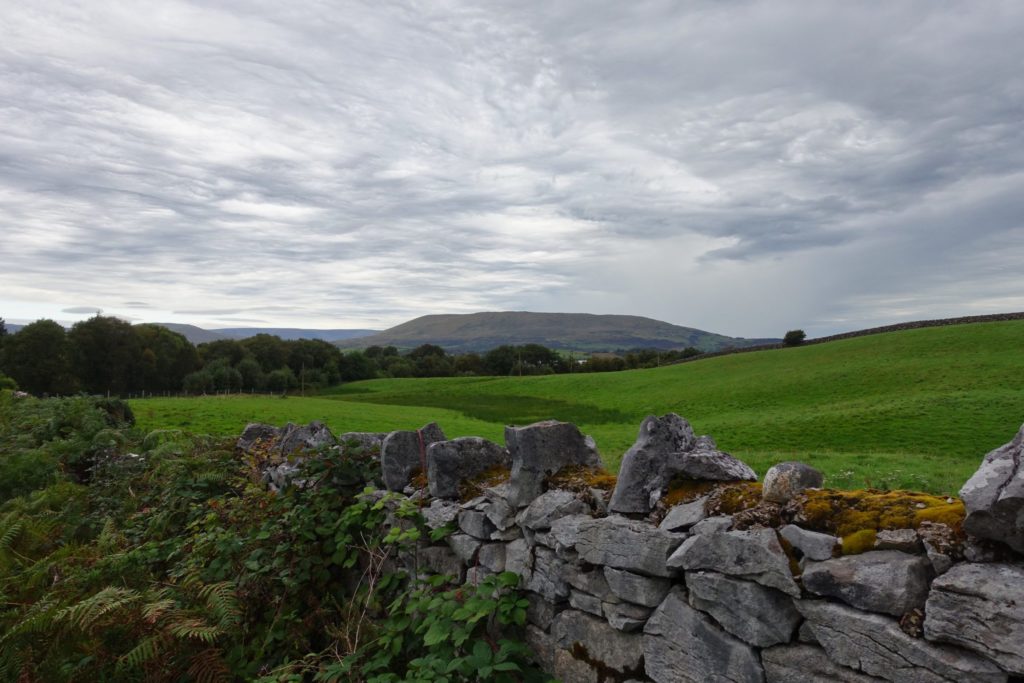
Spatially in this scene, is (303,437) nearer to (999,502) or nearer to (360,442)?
(360,442)

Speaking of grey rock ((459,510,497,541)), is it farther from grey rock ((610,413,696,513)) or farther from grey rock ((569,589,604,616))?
grey rock ((610,413,696,513))

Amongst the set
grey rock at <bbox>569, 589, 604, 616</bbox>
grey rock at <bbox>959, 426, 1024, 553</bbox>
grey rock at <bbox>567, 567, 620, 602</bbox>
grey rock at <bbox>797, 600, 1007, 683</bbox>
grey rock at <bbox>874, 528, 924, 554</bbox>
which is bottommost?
grey rock at <bbox>569, 589, 604, 616</bbox>

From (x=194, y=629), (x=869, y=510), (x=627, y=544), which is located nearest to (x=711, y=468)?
(x=627, y=544)

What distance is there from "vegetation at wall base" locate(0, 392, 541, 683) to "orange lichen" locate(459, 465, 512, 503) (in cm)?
49

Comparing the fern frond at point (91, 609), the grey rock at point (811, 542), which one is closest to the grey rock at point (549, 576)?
the grey rock at point (811, 542)

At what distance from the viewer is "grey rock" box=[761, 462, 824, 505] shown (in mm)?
3232

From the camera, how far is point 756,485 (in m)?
3.50

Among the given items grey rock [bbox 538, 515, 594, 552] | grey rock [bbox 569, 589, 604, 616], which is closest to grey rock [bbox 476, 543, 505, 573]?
grey rock [bbox 538, 515, 594, 552]

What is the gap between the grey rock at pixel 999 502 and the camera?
7.53 ft

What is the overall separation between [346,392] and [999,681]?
71.6 meters

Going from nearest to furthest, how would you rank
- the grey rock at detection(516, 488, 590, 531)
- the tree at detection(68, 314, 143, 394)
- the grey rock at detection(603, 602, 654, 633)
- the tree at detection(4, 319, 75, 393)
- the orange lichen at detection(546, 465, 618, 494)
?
the grey rock at detection(603, 602, 654, 633), the grey rock at detection(516, 488, 590, 531), the orange lichen at detection(546, 465, 618, 494), the tree at detection(4, 319, 75, 393), the tree at detection(68, 314, 143, 394)

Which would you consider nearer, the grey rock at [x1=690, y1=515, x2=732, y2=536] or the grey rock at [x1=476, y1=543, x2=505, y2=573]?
the grey rock at [x1=690, y1=515, x2=732, y2=536]

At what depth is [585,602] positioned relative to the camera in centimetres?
400

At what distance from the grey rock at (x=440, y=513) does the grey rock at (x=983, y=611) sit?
12.0 feet
